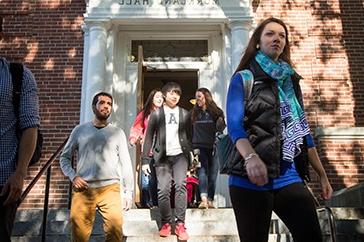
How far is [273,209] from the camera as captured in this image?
249cm

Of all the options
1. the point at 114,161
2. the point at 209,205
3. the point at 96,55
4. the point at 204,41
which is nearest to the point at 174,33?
the point at 204,41

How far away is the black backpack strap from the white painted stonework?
212 inches

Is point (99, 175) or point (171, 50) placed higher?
point (171, 50)

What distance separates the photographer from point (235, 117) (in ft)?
8.04

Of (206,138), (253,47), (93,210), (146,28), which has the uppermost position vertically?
(146,28)

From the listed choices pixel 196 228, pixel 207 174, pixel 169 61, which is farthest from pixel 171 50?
pixel 196 228

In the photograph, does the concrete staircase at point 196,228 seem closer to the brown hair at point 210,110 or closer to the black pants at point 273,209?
the brown hair at point 210,110

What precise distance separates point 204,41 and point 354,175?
3767mm

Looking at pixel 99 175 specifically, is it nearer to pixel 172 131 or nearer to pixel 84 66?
pixel 172 131

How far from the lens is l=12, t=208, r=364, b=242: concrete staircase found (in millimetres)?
5254

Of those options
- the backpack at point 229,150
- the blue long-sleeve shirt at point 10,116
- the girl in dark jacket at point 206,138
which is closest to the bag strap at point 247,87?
the backpack at point 229,150

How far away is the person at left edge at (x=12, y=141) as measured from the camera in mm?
2344

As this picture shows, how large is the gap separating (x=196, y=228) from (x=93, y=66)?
3.85 meters

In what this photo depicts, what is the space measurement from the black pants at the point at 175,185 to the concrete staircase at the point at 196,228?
0.95 ft
